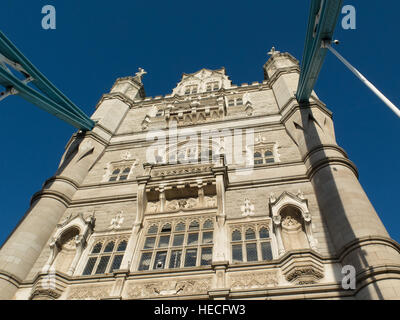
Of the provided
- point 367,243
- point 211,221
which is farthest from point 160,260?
point 367,243

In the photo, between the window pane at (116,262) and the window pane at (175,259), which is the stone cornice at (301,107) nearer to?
the window pane at (175,259)

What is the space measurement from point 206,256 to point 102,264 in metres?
4.16

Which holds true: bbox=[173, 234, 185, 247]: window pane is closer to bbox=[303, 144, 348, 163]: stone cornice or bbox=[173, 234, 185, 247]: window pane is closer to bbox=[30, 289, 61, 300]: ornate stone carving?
bbox=[30, 289, 61, 300]: ornate stone carving

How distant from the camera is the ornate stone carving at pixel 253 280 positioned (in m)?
9.92

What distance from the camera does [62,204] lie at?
14883 millimetres

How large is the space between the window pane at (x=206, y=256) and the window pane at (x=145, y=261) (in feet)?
6.81

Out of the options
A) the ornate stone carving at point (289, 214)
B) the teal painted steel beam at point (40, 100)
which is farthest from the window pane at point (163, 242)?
the teal painted steel beam at point (40, 100)

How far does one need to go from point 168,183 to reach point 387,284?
9184 millimetres

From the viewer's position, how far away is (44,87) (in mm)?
18406

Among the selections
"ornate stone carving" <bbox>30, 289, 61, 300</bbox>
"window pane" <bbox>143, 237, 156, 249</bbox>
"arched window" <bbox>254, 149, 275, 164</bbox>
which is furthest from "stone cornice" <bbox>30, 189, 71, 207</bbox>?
"arched window" <bbox>254, 149, 275, 164</bbox>

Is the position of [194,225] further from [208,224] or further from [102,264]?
[102,264]
